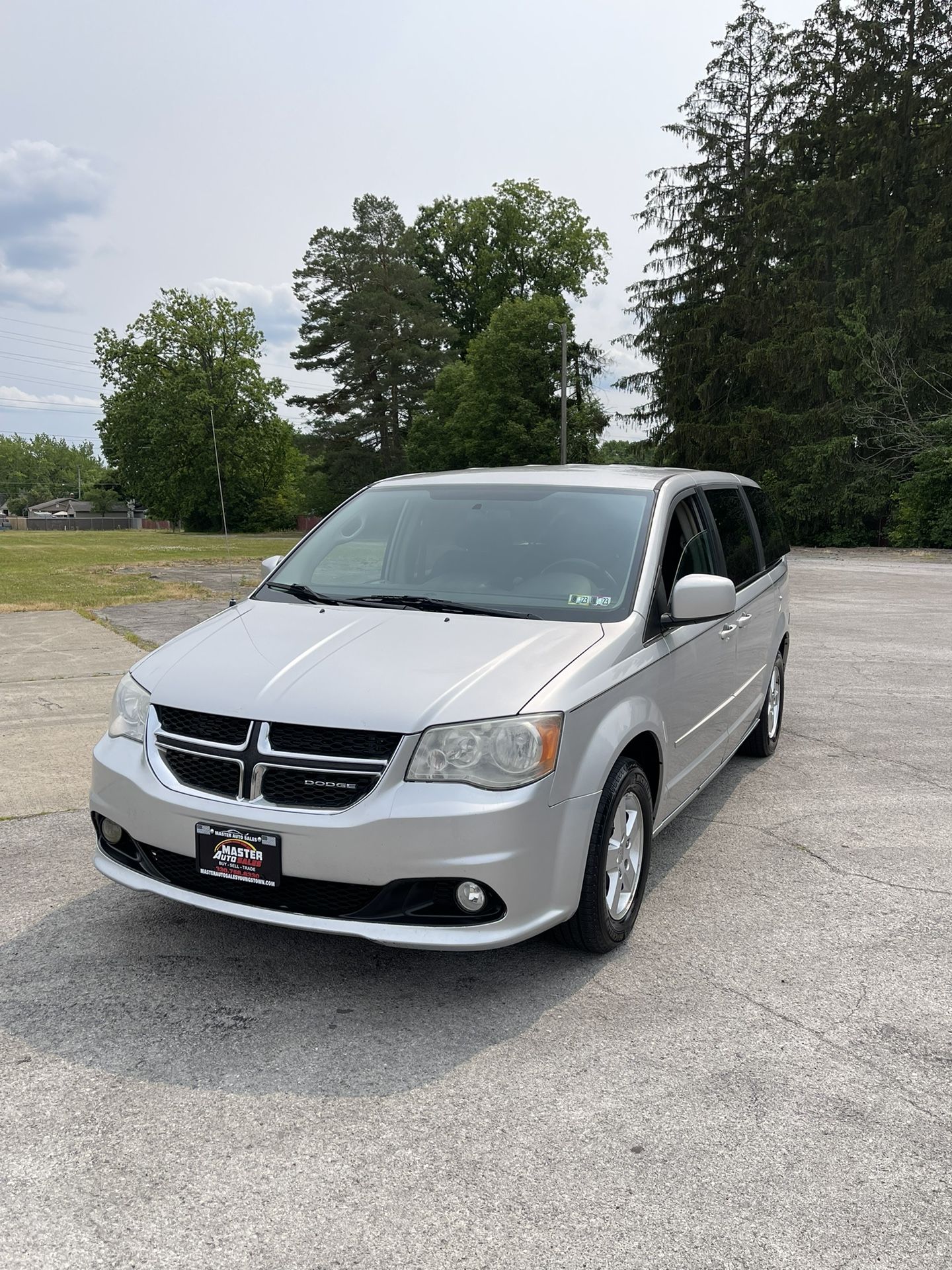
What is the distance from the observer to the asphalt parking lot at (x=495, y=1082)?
233 centimetres

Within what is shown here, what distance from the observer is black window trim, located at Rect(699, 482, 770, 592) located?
17.4 ft

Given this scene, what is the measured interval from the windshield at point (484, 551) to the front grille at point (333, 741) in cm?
103

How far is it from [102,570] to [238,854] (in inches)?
857

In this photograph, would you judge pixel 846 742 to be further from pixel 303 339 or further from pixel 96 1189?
pixel 303 339

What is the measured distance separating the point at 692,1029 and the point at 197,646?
2.16 metres

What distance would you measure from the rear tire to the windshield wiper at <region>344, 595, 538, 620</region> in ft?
9.49

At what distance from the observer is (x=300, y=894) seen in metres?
3.27

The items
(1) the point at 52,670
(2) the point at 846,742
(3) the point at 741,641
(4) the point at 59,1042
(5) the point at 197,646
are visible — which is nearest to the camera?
(4) the point at 59,1042

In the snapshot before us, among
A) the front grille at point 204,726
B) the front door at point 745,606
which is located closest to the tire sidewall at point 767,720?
the front door at point 745,606

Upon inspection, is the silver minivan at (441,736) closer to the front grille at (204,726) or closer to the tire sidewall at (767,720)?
the front grille at (204,726)

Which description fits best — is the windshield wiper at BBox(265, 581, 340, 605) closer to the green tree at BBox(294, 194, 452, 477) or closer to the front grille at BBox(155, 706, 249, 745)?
the front grille at BBox(155, 706, 249, 745)

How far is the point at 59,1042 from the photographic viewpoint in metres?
3.12

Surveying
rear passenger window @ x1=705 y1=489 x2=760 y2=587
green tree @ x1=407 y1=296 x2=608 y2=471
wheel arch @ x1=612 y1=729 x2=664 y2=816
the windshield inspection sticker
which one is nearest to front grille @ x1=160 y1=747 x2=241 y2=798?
wheel arch @ x1=612 y1=729 x2=664 y2=816

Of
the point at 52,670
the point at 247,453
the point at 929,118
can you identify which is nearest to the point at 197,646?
the point at 52,670
